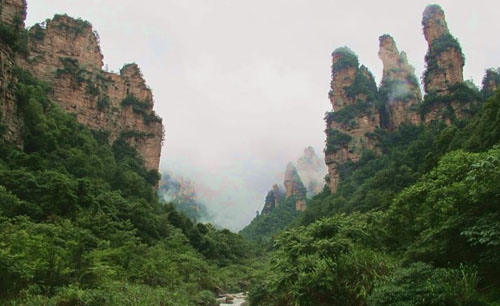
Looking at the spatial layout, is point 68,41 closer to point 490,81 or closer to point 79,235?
point 79,235

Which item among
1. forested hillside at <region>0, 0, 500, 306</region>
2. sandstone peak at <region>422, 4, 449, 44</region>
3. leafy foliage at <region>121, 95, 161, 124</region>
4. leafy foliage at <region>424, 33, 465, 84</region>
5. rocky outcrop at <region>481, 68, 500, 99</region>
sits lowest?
forested hillside at <region>0, 0, 500, 306</region>

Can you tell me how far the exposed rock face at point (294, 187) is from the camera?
111m

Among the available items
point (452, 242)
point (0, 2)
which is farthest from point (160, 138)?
point (452, 242)

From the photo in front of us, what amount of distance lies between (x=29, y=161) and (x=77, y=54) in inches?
1735

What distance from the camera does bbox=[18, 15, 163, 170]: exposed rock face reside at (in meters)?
63.2

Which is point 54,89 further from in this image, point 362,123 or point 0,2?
point 362,123

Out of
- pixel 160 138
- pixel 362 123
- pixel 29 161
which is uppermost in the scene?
pixel 362 123

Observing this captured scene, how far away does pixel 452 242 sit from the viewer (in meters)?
9.80

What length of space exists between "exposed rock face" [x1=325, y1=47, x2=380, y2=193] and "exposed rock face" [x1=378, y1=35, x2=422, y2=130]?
3.21m

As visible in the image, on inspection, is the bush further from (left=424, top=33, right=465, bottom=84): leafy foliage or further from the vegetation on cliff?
(left=424, top=33, right=465, bottom=84): leafy foliage

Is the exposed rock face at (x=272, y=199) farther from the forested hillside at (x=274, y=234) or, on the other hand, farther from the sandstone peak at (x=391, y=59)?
the sandstone peak at (x=391, y=59)

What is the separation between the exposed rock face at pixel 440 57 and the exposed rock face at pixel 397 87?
10.7m

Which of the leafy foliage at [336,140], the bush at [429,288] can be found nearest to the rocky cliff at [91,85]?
the leafy foliage at [336,140]

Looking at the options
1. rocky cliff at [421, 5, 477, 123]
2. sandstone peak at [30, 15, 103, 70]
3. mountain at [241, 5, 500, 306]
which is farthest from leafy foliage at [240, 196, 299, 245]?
mountain at [241, 5, 500, 306]
